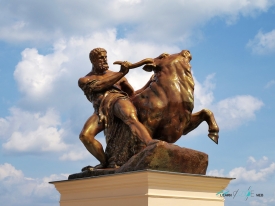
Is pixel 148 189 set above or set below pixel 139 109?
below

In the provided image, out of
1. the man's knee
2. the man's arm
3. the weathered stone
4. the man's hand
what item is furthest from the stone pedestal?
the man's hand

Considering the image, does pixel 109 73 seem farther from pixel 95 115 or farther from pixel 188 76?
pixel 188 76

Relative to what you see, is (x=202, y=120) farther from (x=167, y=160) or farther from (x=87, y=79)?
(x=87, y=79)

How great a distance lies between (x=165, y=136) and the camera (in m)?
6.38

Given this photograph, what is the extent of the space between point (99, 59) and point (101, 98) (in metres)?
0.64

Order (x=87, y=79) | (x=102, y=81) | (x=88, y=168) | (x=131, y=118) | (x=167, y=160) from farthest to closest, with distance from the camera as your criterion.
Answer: (x=87, y=79), (x=102, y=81), (x=88, y=168), (x=131, y=118), (x=167, y=160)

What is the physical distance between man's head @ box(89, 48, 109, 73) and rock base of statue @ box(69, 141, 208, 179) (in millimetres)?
1662

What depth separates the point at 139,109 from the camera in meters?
6.38

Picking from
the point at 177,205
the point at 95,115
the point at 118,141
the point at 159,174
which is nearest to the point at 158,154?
the point at 159,174

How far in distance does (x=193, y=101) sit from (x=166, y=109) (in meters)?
0.44

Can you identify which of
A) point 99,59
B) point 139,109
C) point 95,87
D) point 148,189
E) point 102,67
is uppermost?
point 99,59

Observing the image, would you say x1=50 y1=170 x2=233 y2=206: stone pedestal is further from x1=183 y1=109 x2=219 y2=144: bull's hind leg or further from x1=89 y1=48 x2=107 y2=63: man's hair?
x1=89 y1=48 x2=107 y2=63: man's hair

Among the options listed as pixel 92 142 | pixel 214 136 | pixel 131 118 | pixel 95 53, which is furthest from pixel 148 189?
pixel 95 53

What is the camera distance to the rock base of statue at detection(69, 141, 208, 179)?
5.56m
